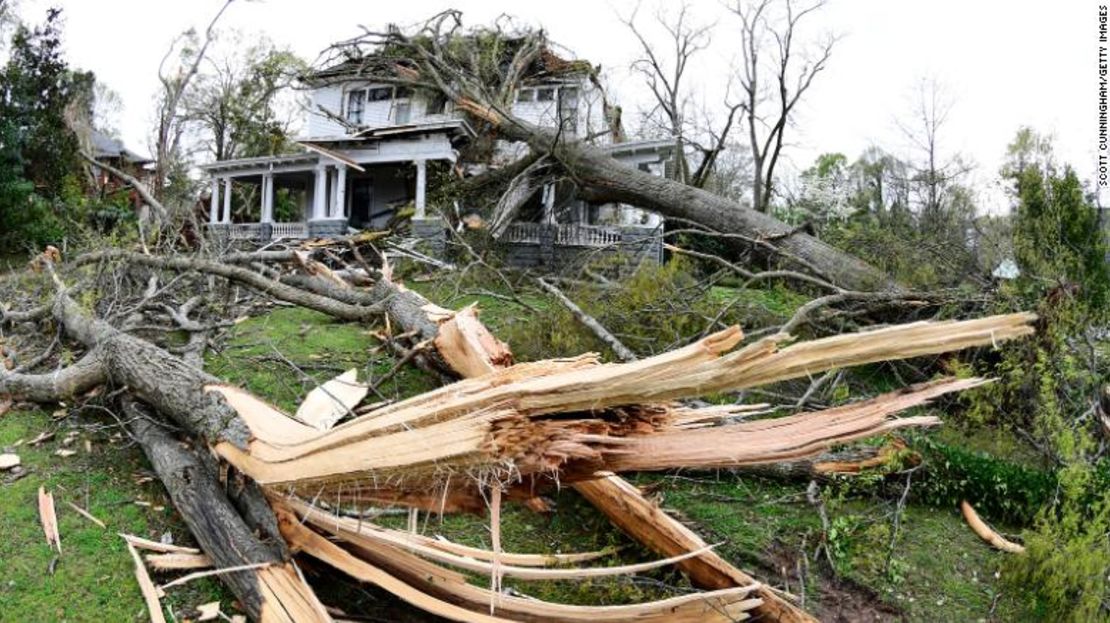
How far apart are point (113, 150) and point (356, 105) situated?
13744 millimetres

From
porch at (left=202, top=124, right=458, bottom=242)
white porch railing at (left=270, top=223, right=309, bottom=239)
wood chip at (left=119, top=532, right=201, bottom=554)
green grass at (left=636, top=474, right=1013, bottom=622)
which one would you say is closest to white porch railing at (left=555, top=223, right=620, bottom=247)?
porch at (left=202, top=124, right=458, bottom=242)

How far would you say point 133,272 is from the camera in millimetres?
7477

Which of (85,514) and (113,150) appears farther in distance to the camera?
(113,150)

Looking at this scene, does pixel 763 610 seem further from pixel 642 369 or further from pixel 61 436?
pixel 61 436

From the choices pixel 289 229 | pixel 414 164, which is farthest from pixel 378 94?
pixel 289 229

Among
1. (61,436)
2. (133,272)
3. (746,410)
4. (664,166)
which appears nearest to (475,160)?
(664,166)

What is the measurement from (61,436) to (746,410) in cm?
460

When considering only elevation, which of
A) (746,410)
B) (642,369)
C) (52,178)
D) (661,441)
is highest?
(52,178)

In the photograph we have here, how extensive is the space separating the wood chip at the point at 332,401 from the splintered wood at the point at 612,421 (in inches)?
72.6

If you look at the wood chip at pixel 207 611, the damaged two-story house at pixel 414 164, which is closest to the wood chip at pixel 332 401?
the wood chip at pixel 207 611

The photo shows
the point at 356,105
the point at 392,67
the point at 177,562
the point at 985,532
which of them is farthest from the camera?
the point at 356,105

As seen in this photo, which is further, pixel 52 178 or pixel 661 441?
pixel 52 178

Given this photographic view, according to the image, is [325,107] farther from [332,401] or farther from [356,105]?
[332,401]

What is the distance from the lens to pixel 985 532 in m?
4.13
